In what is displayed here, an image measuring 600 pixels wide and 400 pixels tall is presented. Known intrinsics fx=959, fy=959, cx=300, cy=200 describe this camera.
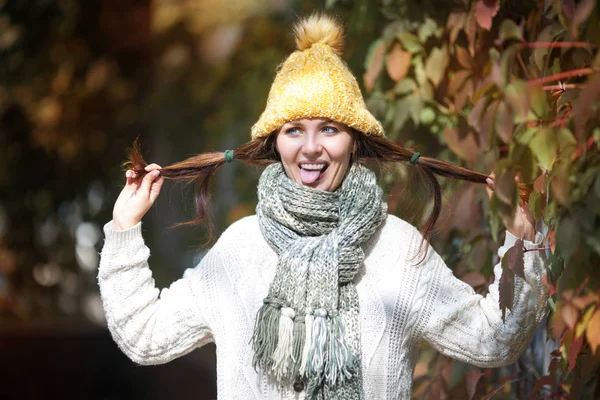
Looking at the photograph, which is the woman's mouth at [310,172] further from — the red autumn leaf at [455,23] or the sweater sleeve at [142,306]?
the red autumn leaf at [455,23]

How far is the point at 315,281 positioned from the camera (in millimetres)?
2232

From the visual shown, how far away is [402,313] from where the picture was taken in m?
2.32

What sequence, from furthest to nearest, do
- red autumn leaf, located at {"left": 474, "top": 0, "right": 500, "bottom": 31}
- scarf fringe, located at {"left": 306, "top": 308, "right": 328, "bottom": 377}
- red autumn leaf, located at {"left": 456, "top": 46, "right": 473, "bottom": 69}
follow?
red autumn leaf, located at {"left": 456, "top": 46, "right": 473, "bottom": 69}
red autumn leaf, located at {"left": 474, "top": 0, "right": 500, "bottom": 31}
scarf fringe, located at {"left": 306, "top": 308, "right": 328, "bottom": 377}

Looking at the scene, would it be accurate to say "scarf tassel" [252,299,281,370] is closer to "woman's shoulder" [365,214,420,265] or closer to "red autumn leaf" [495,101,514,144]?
"woman's shoulder" [365,214,420,265]

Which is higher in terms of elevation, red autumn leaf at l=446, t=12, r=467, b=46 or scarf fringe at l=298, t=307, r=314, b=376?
red autumn leaf at l=446, t=12, r=467, b=46

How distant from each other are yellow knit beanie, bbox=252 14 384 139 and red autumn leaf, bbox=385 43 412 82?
654 millimetres

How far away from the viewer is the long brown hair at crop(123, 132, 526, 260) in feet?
7.86

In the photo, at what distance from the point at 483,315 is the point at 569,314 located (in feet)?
1.76

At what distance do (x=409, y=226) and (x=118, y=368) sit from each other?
13.5 ft

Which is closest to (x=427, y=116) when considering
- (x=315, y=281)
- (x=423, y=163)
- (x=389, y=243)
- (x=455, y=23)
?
(x=455, y=23)

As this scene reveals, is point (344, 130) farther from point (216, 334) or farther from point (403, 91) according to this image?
point (403, 91)

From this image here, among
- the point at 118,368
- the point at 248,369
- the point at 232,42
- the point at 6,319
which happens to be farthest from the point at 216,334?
the point at 6,319

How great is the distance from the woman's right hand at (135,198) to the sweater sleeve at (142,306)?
22 mm

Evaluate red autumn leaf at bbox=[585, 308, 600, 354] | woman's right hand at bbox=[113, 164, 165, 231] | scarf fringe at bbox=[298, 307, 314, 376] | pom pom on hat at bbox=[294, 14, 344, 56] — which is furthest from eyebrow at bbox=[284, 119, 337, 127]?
red autumn leaf at bbox=[585, 308, 600, 354]
